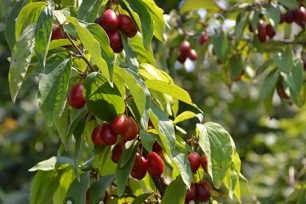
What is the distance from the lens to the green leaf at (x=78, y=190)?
1.48m

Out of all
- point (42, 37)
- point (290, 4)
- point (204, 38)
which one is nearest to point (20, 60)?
point (42, 37)

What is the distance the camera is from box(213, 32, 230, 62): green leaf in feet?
7.97

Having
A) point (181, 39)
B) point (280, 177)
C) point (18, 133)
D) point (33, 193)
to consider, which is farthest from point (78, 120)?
point (18, 133)

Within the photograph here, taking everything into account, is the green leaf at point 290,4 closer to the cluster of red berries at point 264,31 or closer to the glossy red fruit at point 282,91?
the cluster of red berries at point 264,31

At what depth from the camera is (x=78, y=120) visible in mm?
1427

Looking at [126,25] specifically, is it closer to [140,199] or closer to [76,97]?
[76,97]

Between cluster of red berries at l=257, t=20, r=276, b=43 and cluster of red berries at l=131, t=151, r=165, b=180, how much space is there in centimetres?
99

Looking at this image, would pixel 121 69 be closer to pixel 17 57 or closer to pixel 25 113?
pixel 17 57

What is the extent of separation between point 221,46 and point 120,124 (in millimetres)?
1151

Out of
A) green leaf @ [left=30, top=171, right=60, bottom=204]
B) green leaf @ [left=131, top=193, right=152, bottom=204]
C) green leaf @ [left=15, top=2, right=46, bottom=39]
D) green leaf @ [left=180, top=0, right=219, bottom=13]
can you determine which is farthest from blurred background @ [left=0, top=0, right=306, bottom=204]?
green leaf @ [left=15, top=2, right=46, bottom=39]

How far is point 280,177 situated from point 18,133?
181cm

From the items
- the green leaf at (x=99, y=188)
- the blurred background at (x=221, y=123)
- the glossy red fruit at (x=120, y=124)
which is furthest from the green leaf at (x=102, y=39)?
the blurred background at (x=221, y=123)

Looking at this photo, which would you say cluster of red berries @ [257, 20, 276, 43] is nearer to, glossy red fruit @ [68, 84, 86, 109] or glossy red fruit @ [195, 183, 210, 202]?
glossy red fruit @ [195, 183, 210, 202]

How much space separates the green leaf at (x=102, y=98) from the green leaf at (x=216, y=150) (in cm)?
17
